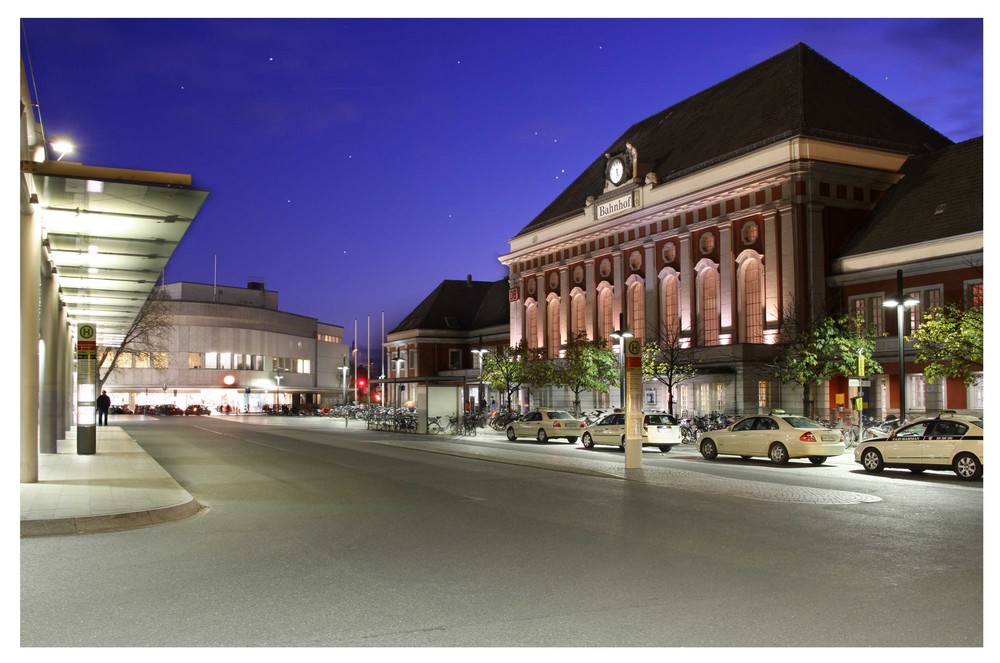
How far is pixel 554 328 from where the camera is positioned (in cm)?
7062

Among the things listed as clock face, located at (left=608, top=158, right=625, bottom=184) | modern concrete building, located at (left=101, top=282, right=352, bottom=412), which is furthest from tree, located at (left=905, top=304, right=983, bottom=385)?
modern concrete building, located at (left=101, top=282, right=352, bottom=412)

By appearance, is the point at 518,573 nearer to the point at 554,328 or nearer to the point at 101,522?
the point at 101,522

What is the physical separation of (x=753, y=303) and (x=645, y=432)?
2146 cm

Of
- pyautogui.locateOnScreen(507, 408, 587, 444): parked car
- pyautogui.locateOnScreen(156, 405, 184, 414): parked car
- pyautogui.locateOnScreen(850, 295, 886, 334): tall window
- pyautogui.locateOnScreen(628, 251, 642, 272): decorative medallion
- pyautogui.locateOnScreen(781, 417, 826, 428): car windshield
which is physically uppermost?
pyautogui.locateOnScreen(628, 251, 642, 272): decorative medallion

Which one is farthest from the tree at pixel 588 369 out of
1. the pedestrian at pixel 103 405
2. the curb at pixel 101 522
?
the curb at pixel 101 522

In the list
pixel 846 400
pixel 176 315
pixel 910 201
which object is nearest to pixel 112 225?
pixel 846 400

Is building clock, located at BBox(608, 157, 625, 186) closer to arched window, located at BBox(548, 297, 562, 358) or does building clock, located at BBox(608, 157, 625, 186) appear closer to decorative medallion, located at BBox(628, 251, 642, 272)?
decorative medallion, located at BBox(628, 251, 642, 272)

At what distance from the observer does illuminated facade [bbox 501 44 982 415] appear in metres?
48.5

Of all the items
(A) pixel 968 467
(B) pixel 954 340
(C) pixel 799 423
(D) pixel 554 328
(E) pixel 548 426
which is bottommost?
(E) pixel 548 426

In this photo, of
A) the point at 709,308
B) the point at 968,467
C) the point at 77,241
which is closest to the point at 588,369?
the point at 709,308

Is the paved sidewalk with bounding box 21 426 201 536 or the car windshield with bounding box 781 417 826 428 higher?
the car windshield with bounding box 781 417 826 428

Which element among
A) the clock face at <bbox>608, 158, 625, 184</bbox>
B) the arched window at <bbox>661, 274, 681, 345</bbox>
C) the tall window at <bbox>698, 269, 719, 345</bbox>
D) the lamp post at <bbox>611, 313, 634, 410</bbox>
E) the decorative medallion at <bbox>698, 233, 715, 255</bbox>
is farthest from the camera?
the clock face at <bbox>608, 158, 625, 184</bbox>

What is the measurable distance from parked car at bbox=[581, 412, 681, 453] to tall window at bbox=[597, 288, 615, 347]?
2819cm

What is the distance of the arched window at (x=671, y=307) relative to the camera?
56.2 meters
